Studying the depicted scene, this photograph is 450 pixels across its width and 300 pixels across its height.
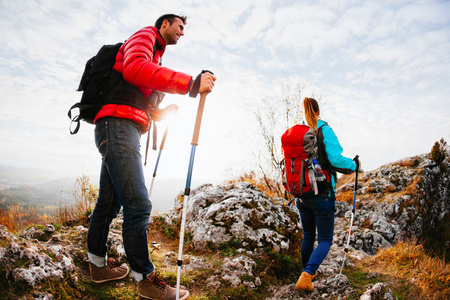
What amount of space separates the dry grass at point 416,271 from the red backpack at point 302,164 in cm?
206

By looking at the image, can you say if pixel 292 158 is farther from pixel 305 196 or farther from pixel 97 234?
pixel 97 234

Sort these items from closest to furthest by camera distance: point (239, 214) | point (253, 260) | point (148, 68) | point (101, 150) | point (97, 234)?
1. point (148, 68)
2. point (101, 150)
3. point (97, 234)
4. point (253, 260)
5. point (239, 214)

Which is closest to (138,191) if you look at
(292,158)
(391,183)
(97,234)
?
(97,234)

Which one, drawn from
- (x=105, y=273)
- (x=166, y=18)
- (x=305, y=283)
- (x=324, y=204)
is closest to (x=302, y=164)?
(x=324, y=204)

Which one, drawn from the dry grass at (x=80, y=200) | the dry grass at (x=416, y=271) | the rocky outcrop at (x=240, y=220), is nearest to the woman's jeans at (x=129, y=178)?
the rocky outcrop at (x=240, y=220)

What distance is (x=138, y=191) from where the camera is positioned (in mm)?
2059

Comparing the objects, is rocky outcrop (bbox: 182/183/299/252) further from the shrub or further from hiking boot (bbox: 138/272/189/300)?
the shrub

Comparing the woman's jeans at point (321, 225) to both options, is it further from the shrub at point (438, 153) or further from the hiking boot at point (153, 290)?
the shrub at point (438, 153)

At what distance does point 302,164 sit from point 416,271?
110 inches

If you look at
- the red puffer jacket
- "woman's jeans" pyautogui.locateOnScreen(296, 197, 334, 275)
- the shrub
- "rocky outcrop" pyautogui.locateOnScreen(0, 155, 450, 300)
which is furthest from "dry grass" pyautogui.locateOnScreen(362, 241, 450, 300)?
the shrub

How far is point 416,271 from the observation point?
3762mm

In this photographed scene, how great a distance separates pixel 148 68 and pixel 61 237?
312 centimetres

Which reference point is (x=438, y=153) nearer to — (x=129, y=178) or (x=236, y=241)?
(x=236, y=241)

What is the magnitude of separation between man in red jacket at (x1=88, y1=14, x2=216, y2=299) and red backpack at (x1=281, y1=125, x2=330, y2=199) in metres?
1.57
